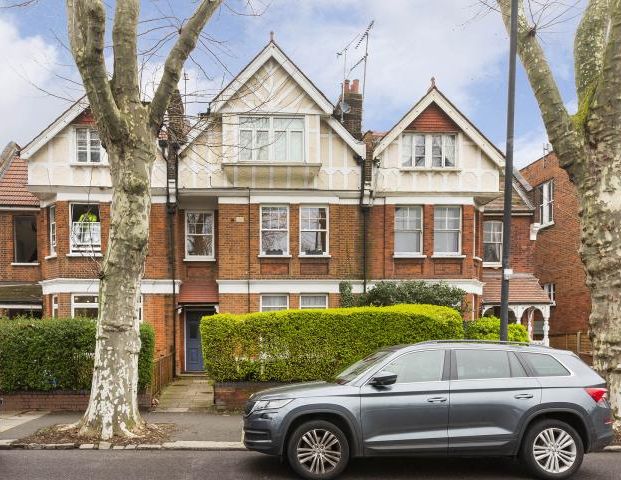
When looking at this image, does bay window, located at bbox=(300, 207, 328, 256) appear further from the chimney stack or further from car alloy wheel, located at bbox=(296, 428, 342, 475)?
car alloy wheel, located at bbox=(296, 428, 342, 475)

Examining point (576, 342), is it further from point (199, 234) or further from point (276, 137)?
point (199, 234)

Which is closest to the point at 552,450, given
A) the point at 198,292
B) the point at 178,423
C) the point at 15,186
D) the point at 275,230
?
the point at 178,423

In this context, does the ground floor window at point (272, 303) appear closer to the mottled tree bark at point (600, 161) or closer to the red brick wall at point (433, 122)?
the red brick wall at point (433, 122)

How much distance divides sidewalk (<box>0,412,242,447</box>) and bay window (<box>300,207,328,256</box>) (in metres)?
7.66

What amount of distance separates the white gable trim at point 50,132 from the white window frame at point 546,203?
769 inches

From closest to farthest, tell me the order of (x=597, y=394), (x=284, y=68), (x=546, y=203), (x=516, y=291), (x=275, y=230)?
(x=597, y=394) → (x=284, y=68) → (x=275, y=230) → (x=516, y=291) → (x=546, y=203)

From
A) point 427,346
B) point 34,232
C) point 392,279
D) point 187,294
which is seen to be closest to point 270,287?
point 187,294

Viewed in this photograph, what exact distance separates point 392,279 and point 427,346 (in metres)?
10.5

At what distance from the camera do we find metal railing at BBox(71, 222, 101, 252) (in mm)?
17250

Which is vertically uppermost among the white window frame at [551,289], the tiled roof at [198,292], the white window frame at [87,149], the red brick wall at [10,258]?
the white window frame at [87,149]

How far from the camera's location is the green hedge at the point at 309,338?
11344 millimetres

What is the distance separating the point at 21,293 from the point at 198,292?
5889 mm

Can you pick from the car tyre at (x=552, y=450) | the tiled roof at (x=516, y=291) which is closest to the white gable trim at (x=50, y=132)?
the tiled roof at (x=516, y=291)

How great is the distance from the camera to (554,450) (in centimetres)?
688
